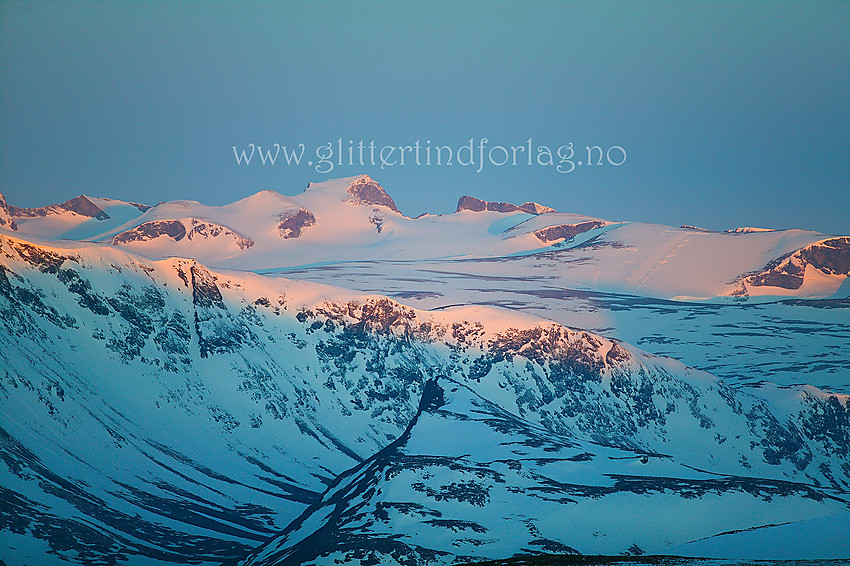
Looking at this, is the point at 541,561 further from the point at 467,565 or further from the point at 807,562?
the point at 807,562

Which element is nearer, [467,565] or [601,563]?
[601,563]

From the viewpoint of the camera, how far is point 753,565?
566ft

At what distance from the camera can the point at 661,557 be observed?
194m

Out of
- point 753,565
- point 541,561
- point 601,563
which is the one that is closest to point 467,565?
point 541,561

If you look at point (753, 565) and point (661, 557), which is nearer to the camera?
point (753, 565)

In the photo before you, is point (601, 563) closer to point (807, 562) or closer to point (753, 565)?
point (753, 565)

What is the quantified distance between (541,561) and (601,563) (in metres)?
17.0

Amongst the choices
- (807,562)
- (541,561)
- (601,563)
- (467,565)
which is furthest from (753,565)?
(467,565)

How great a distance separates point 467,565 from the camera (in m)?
200

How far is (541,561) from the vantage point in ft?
642

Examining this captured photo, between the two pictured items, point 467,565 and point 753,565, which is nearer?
point 753,565

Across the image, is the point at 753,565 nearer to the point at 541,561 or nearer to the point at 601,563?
the point at 601,563

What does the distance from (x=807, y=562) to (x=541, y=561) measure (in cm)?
5658

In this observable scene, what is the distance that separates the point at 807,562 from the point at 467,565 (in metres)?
74.0
